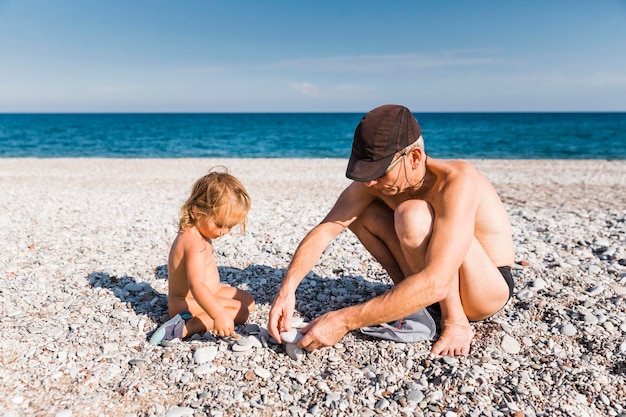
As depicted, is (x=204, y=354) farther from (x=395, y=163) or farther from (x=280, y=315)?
(x=395, y=163)

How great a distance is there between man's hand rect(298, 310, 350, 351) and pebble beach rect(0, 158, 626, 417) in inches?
6.5

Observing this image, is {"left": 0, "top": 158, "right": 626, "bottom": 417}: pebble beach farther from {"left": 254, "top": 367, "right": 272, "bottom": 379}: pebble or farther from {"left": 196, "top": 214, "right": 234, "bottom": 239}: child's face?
{"left": 196, "top": 214, "right": 234, "bottom": 239}: child's face

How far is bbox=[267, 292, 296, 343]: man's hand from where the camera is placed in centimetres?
330

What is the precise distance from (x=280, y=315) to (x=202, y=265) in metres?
0.67

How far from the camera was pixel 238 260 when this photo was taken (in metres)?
5.50

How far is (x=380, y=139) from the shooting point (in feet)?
9.75

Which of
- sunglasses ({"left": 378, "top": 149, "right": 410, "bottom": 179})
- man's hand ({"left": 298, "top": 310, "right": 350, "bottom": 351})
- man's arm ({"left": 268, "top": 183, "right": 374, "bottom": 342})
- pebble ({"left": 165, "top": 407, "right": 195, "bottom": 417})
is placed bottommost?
pebble ({"left": 165, "top": 407, "right": 195, "bottom": 417})

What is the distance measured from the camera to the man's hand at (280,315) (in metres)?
3.30

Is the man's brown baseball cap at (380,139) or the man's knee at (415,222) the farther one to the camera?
the man's knee at (415,222)

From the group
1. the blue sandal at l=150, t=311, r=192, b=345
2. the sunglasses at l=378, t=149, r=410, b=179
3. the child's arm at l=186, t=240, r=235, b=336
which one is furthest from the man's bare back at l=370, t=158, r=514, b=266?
the blue sandal at l=150, t=311, r=192, b=345

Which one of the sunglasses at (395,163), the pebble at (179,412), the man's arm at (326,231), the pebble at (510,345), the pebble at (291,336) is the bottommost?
the pebble at (179,412)

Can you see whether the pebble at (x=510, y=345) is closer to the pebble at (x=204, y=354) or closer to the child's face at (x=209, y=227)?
the pebble at (x=204, y=354)

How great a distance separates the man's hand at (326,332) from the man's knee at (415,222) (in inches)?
25.6

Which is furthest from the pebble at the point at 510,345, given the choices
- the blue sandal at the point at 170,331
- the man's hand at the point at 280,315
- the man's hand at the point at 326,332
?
the blue sandal at the point at 170,331
